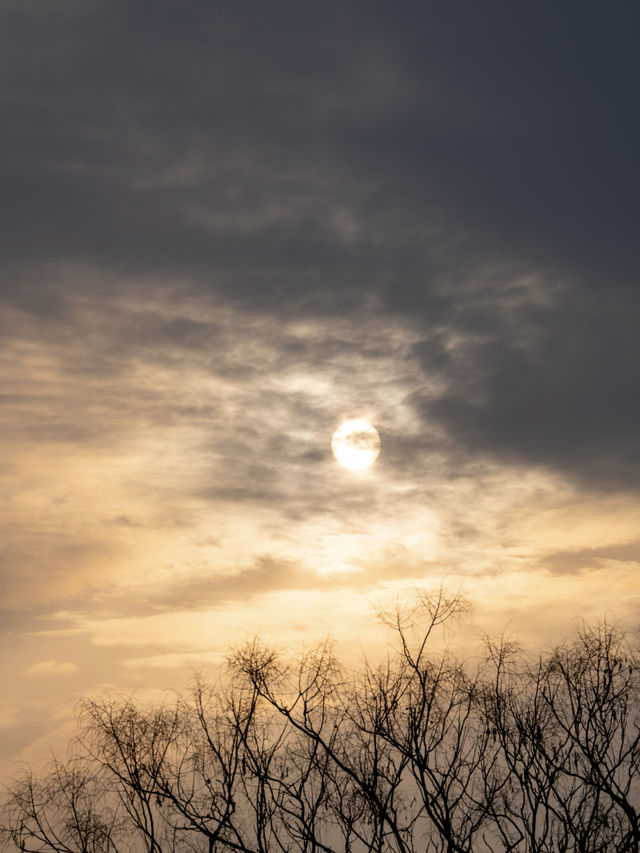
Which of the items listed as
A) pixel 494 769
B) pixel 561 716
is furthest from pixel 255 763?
pixel 561 716

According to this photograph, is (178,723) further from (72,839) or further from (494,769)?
(494,769)

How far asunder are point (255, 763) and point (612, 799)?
1010 centimetres

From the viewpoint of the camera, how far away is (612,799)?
24.3 metres

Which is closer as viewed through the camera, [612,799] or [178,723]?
[612,799]

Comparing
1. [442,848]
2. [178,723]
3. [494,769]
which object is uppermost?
[178,723]

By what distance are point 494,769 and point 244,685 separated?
7.59 m

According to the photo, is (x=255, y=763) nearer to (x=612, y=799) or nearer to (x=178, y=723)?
(x=178, y=723)

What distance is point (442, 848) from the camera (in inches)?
986

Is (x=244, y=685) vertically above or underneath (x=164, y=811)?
above

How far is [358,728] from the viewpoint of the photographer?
26391 millimetres

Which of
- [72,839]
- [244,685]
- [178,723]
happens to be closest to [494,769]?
[244,685]

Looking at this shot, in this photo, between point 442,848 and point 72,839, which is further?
point 72,839

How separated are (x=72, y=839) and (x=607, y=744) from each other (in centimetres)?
1587

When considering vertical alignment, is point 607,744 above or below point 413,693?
below
